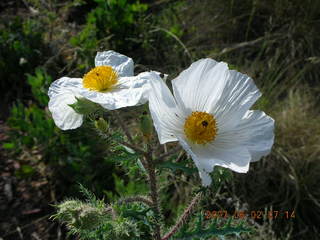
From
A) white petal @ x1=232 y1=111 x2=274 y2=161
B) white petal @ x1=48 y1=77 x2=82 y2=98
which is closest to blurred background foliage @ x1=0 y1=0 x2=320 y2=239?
white petal @ x1=232 y1=111 x2=274 y2=161

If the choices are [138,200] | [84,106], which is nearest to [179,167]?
[138,200]

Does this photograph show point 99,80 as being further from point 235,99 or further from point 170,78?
point 170,78

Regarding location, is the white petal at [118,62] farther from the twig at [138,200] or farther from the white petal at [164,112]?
the twig at [138,200]

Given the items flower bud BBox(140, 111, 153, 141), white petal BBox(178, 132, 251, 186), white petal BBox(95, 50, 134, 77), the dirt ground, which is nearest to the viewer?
white petal BBox(178, 132, 251, 186)

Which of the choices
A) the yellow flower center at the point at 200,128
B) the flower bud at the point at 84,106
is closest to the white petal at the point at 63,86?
the flower bud at the point at 84,106

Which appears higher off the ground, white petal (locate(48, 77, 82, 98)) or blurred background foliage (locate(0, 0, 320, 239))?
white petal (locate(48, 77, 82, 98))

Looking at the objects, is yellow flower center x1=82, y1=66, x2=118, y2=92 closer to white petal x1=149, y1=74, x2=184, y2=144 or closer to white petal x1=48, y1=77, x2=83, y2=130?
white petal x1=48, y1=77, x2=83, y2=130

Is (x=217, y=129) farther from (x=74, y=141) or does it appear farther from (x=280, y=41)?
(x=280, y=41)
